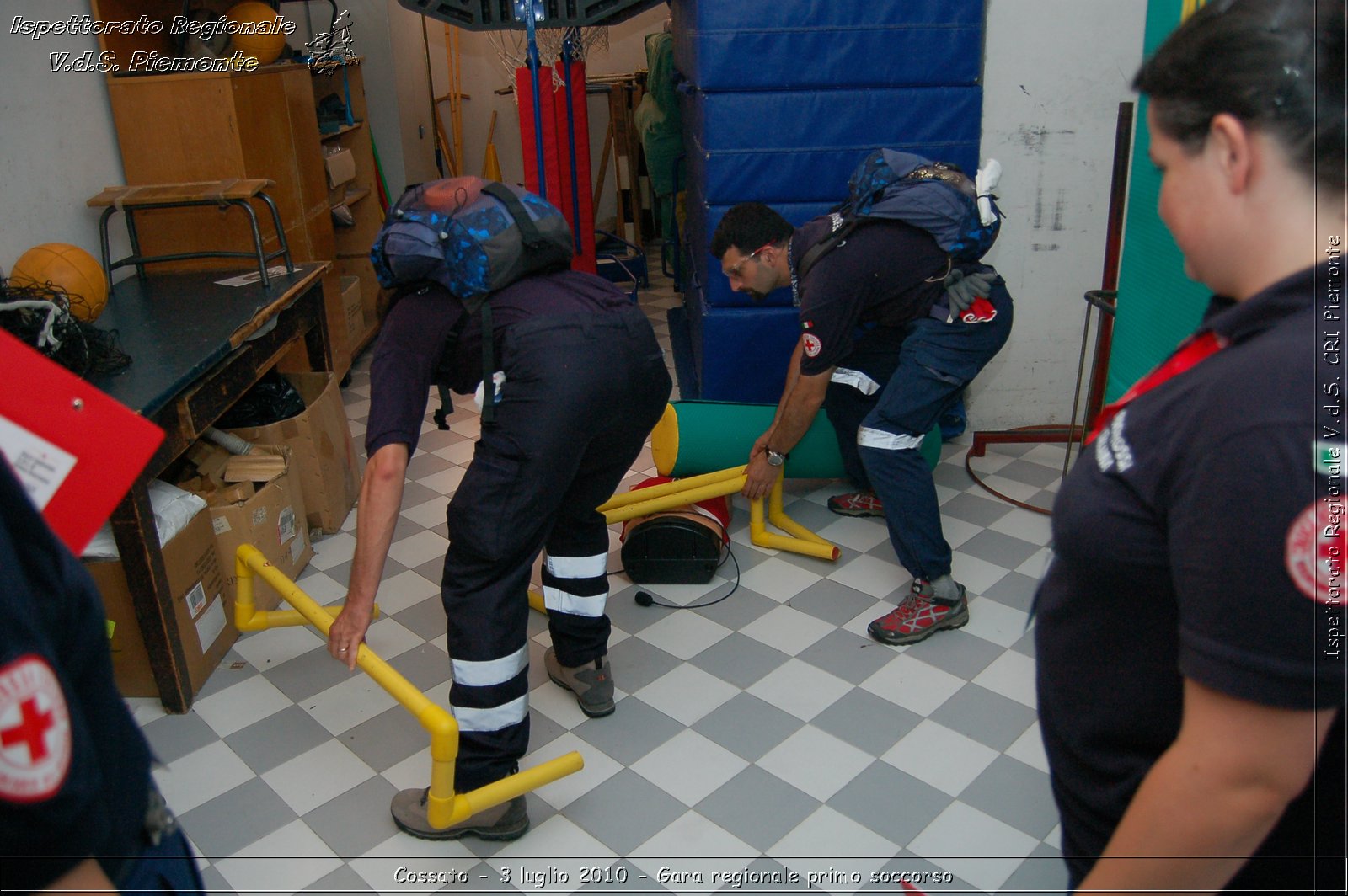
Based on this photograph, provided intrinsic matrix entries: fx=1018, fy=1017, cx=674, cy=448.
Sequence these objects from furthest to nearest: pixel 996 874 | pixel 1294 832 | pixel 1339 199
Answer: pixel 996 874 → pixel 1294 832 → pixel 1339 199

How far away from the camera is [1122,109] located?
2914mm

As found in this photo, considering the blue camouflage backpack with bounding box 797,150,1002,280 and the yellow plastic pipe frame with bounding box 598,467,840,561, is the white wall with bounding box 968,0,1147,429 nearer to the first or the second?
the blue camouflage backpack with bounding box 797,150,1002,280

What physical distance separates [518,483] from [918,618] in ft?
4.71

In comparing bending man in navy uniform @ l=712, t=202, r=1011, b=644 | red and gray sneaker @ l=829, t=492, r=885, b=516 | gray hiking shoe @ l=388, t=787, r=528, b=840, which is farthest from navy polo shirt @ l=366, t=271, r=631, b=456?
red and gray sneaker @ l=829, t=492, r=885, b=516

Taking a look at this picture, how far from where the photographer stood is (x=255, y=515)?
312cm

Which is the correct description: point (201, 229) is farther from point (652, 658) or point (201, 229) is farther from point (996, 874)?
point (996, 874)

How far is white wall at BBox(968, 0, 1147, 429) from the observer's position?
3.90m

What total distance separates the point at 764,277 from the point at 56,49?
263 centimetres

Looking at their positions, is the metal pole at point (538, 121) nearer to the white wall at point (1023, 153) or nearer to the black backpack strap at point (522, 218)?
the white wall at point (1023, 153)

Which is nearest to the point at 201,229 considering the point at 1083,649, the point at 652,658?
the point at 652,658

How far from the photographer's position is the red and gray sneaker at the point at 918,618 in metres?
3.01

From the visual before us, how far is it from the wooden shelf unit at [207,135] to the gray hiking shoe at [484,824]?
2.52 meters

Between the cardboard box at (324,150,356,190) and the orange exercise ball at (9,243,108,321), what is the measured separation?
2.08 meters

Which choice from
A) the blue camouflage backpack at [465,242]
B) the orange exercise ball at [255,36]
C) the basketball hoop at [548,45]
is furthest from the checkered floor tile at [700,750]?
the basketball hoop at [548,45]
